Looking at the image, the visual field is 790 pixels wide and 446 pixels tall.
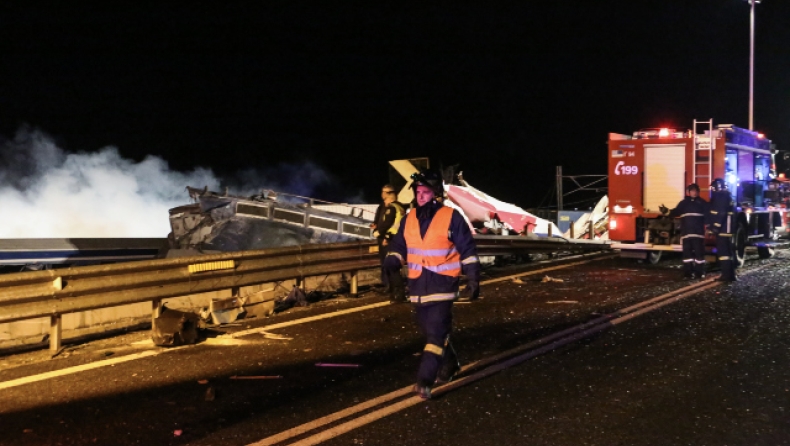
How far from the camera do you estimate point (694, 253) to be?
41.1 ft

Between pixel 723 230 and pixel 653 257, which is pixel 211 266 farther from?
pixel 653 257

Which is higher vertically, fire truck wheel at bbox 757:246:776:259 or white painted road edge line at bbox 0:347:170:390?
fire truck wheel at bbox 757:246:776:259

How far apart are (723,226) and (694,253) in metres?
0.67

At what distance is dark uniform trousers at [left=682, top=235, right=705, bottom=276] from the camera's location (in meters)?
12.5

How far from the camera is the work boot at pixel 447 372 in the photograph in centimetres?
583

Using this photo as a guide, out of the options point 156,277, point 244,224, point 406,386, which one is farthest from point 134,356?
point 244,224

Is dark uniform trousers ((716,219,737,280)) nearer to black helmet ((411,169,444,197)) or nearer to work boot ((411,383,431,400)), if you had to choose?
black helmet ((411,169,444,197))

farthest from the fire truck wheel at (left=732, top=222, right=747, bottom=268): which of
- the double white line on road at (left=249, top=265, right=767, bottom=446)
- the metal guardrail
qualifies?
the metal guardrail

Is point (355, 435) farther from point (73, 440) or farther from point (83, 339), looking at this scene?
point (83, 339)

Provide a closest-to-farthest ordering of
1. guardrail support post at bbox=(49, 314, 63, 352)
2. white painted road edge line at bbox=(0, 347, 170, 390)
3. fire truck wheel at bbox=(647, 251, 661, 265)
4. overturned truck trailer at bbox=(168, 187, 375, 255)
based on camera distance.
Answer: white painted road edge line at bbox=(0, 347, 170, 390), guardrail support post at bbox=(49, 314, 63, 352), overturned truck trailer at bbox=(168, 187, 375, 255), fire truck wheel at bbox=(647, 251, 661, 265)

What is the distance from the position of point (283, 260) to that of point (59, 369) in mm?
3562

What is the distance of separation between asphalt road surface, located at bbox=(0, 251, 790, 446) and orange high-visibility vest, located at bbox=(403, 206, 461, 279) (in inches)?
38.3

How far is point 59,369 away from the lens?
21.0 feet

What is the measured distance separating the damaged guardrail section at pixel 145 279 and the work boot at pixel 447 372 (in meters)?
3.44
